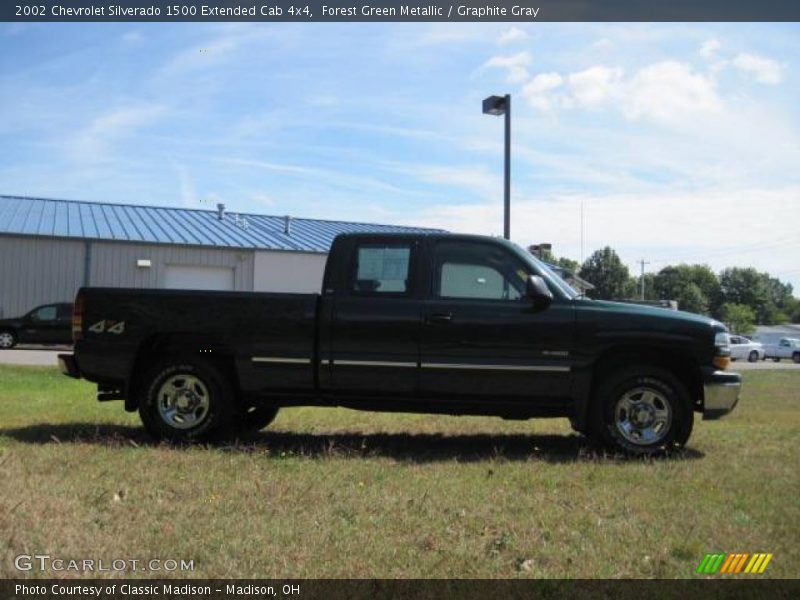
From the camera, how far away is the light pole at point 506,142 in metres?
13.7

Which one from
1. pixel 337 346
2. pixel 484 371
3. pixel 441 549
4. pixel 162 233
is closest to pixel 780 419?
pixel 484 371

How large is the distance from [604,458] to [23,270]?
2792 centimetres

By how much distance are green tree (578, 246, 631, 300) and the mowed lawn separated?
8596cm

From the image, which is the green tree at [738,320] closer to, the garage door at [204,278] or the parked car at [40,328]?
the garage door at [204,278]

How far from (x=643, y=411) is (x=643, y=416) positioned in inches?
1.7

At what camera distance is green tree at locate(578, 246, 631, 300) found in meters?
91.4

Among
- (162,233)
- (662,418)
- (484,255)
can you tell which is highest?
(162,233)

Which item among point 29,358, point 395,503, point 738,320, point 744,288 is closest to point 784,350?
point 738,320

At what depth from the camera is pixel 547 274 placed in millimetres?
6934

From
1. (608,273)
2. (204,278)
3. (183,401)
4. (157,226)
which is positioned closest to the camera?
(183,401)

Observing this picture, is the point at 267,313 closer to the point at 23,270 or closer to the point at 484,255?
the point at 484,255

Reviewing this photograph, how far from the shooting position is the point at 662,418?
6.74m

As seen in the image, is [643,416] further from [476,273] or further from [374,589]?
[374,589]

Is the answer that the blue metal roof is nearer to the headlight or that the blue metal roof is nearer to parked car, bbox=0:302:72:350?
parked car, bbox=0:302:72:350
